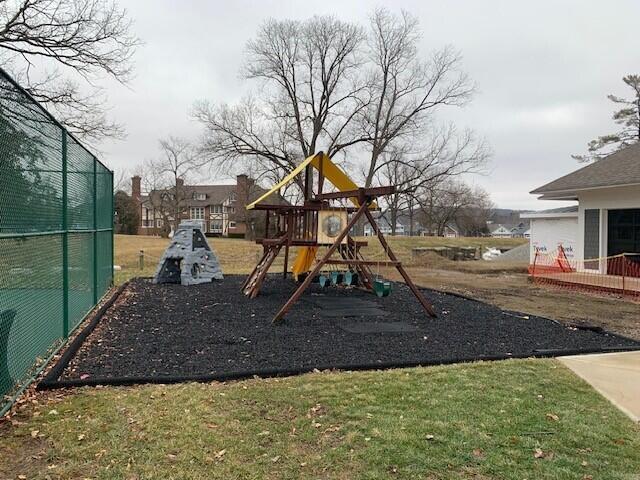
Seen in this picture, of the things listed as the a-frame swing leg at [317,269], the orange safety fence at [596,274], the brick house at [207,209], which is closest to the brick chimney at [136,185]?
the brick house at [207,209]

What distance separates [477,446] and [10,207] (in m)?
3.73

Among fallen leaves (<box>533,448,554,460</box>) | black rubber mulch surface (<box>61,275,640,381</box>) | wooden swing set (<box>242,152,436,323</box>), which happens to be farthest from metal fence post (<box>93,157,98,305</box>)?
fallen leaves (<box>533,448,554,460</box>)

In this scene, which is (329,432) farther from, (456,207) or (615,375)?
(456,207)

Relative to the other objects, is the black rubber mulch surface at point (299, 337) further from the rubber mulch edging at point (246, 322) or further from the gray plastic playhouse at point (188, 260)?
the gray plastic playhouse at point (188, 260)

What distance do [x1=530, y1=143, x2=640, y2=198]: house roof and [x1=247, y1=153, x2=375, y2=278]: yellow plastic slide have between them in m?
7.91

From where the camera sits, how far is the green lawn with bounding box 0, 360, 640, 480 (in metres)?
2.84

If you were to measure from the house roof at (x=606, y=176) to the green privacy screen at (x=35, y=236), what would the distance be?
13.0 metres

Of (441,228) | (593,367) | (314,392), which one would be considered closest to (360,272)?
(593,367)

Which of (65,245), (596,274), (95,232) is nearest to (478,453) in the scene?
(65,245)

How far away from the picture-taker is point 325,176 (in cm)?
1014

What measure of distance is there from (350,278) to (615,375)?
5.18m

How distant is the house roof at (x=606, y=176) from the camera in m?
13.6

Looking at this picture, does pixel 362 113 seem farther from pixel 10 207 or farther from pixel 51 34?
pixel 10 207

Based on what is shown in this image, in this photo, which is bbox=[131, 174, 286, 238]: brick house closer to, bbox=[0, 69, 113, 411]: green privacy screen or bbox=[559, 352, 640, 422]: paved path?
bbox=[0, 69, 113, 411]: green privacy screen
